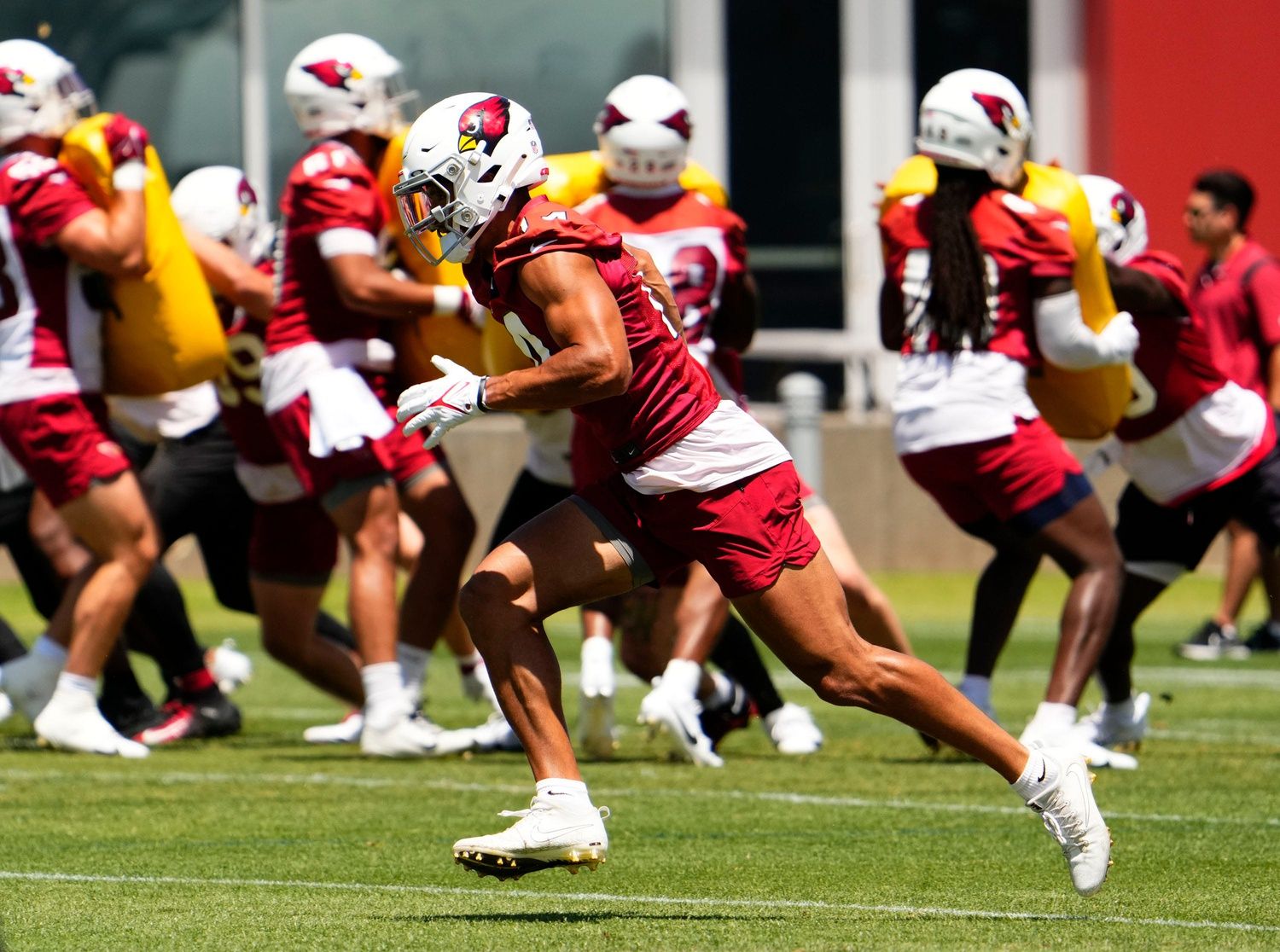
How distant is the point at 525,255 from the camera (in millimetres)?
5508

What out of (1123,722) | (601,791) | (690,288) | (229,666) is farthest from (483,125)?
(229,666)

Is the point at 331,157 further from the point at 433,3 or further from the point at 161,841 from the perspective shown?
the point at 433,3

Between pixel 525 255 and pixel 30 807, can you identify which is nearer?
pixel 525 255

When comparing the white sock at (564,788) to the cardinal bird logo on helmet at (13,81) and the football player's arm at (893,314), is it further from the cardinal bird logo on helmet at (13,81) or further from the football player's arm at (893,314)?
the cardinal bird logo on helmet at (13,81)

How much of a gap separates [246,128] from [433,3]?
182 cm

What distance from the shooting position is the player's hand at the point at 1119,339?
7.94m

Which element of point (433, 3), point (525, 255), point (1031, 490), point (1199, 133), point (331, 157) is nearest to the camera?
point (525, 255)

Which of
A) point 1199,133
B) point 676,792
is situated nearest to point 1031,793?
point 676,792

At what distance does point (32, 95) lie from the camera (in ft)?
28.2

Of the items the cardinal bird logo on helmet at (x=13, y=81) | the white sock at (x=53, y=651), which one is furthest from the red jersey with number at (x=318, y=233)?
the white sock at (x=53, y=651)

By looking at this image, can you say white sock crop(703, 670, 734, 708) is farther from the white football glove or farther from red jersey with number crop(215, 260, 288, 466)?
the white football glove

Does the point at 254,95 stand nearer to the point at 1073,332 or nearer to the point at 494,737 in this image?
the point at 494,737

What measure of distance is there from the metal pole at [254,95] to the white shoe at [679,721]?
40.2 feet

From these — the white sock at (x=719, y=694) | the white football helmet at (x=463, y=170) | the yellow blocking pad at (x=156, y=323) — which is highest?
the white football helmet at (x=463, y=170)
